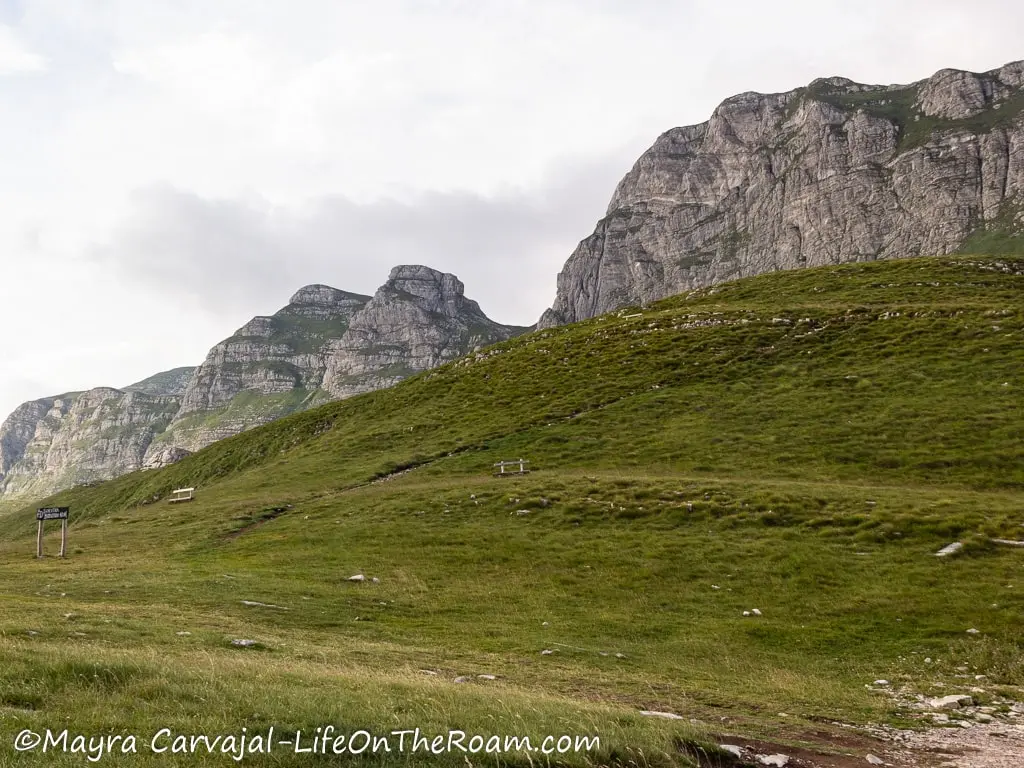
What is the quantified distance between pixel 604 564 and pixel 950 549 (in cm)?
1502

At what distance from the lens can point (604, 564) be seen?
29.7m

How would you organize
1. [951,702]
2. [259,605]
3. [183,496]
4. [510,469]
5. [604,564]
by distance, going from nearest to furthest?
[951,702] < [259,605] < [604,564] < [510,469] < [183,496]

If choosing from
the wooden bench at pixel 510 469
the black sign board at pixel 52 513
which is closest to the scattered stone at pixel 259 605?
the black sign board at pixel 52 513

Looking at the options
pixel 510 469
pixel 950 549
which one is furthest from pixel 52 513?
pixel 950 549

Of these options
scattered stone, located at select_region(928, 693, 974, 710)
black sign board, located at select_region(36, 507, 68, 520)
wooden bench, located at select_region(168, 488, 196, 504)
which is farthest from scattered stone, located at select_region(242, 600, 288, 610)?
wooden bench, located at select_region(168, 488, 196, 504)

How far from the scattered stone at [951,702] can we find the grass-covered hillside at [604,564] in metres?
0.98

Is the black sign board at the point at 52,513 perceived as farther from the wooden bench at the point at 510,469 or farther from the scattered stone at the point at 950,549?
the scattered stone at the point at 950,549

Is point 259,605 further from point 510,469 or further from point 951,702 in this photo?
point 510,469

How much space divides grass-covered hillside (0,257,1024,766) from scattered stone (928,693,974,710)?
0.98 metres

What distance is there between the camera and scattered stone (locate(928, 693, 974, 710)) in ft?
43.8

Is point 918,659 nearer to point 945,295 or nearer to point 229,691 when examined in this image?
point 229,691

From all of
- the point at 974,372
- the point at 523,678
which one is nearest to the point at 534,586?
the point at 523,678

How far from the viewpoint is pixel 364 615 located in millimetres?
23750

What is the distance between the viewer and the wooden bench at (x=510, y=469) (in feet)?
158
